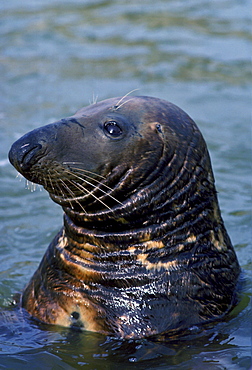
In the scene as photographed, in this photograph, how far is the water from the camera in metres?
5.37

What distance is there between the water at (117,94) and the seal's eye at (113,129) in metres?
0.65

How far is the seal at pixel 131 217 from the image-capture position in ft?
17.0

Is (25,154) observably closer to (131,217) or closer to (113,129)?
(113,129)

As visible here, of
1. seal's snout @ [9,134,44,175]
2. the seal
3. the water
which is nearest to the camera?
seal's snout @ [9,134,44,175]

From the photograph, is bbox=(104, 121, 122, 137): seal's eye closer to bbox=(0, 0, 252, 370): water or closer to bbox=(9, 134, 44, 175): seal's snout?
bbox=(9, 134, 44, 175): seal's snout

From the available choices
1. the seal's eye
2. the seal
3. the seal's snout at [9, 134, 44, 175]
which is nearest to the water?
the seal

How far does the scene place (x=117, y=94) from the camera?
12141mm

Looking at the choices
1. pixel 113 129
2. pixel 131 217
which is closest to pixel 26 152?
pixel 113 129

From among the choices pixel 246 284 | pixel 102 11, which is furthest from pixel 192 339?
pixel 102 11

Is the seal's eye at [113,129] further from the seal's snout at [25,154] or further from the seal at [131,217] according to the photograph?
the seal's snout at [25,154]

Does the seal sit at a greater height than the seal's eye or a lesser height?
lesser

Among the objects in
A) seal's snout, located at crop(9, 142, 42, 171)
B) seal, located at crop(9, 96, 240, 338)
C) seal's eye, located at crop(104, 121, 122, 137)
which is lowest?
seal, located at crop(9, 96, 240, 338)

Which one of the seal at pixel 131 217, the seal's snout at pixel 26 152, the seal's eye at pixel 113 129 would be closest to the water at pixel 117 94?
the seal at pixel 131 217

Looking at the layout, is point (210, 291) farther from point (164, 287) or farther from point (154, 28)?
point (154, 28)
